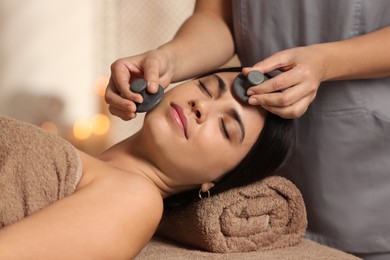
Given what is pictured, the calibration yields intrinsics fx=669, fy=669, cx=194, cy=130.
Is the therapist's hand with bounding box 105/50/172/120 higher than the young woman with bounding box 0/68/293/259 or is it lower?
higher

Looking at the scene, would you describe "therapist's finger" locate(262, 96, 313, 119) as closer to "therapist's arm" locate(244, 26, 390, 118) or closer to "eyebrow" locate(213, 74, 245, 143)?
"therapist's arm" locate(244, 26, 390, 118)

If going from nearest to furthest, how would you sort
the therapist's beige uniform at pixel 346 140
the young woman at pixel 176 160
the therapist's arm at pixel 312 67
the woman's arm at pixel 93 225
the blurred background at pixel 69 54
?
the woman's arm at pixel 93 225, the young woman at pixel 176 160, the therapist's arm at pixel 312 67, the therapist's beige uniform at pixel 346 140, the blurred background at pixel 69 54

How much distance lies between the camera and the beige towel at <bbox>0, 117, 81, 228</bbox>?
1.29 m

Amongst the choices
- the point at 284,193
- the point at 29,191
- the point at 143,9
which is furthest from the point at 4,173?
the point at 143,9

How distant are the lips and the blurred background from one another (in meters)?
1.32

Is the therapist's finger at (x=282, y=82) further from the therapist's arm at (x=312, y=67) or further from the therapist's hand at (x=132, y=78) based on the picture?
the therapist's hand at (x=132, y=78)

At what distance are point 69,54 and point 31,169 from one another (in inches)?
65.7

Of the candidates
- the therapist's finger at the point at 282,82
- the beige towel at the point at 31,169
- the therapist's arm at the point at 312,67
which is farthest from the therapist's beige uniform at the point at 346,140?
the beige towel at the point at 31,169

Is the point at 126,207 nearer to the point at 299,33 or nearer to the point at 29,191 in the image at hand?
the point at 29,191

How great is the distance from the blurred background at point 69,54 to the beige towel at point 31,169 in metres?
1.47

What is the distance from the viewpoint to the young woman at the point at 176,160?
4.33ft

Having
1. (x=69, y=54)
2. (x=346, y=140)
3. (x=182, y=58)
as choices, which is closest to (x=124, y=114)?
(x=182, y=58)

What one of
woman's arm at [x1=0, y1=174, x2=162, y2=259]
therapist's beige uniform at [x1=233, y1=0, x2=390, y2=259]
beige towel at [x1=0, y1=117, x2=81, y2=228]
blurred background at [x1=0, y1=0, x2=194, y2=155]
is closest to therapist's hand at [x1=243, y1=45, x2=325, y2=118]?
therapist's beige uniform at [x1=233, y1=0, x2=390, y2=259]

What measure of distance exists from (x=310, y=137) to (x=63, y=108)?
1550 millimetres
